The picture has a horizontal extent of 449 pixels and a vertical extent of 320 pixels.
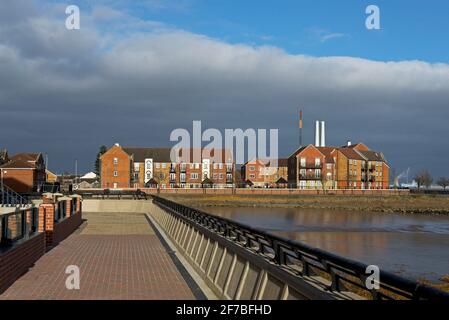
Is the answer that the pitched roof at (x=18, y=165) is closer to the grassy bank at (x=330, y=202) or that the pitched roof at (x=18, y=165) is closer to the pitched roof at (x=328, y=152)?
the grassy bank at (x=330, y=202)

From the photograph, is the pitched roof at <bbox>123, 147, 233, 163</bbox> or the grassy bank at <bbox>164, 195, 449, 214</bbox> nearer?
the grassy bank at <bbox>164, 195, 449, 214</bbox>

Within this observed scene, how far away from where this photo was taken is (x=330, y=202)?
95.8 m

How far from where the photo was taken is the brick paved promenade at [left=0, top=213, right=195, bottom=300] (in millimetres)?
11133

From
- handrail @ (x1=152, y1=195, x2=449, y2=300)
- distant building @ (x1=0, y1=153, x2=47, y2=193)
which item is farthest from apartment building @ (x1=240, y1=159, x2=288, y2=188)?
handrail @ (x1=152, y1=195, x2=449, y2=300)

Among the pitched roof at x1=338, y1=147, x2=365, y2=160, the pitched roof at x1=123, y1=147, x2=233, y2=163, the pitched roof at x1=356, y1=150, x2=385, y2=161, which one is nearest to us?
the pitched roof at x1=123, y1=147, x2=233, y2=163

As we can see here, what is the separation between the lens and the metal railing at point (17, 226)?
489 inches

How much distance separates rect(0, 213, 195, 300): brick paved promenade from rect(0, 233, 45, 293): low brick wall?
16cm

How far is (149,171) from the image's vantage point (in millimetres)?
122812

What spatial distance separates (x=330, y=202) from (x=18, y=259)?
281ft

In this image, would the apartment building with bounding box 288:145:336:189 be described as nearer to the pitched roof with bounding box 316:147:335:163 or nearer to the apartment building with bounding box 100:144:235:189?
the pitched roof with bounding box 316:147:335:163

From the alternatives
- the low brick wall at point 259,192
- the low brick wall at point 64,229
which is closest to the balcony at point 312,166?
the low brick wall at point 259,192

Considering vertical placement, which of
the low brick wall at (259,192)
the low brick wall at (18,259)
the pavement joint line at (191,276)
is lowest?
the low brick wall at (259,192)

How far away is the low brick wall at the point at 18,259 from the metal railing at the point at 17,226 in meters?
0.19
